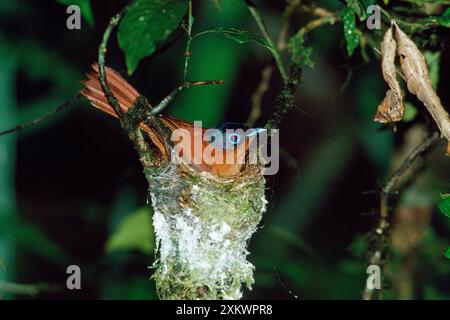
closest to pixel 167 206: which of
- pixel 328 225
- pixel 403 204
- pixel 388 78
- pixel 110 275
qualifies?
pixel 388 78

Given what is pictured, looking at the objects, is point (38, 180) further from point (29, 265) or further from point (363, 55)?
point (363, 55)

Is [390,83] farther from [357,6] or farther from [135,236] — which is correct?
[135,236]

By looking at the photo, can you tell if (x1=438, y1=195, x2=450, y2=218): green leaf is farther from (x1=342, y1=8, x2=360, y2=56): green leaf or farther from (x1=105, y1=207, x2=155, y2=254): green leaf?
(x1=105, y1=207, x2=155, y2=254): green leaf

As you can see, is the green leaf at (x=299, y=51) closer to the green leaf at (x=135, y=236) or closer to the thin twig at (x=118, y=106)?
the thin twig at (x=118, y=106)

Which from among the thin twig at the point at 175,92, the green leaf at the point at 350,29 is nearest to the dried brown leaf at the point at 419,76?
the green leaf at the point at 350,29

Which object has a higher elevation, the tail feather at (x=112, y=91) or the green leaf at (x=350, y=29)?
the green leaf at (x=350, y=29)

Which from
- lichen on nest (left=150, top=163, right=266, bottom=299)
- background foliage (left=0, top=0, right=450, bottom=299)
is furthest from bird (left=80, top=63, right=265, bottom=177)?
background foliage (left=0, top=0, right=450, bottom=299)
